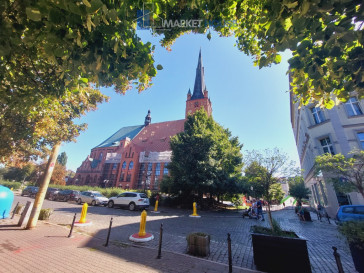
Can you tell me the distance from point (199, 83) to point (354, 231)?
52.7 meters

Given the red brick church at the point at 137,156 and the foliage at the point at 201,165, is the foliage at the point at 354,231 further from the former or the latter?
the red brick church at the point at 137,156

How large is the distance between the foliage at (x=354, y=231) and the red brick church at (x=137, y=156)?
121 ft

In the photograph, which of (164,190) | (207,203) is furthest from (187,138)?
(207,203)

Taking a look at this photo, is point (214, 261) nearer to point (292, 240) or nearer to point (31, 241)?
point (292, 240)

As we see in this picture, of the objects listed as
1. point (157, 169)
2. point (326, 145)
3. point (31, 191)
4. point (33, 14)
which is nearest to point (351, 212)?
point (326, 145)

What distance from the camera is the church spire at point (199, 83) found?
51.3m

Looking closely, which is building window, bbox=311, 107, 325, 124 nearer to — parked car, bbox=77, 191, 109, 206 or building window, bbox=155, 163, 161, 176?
parked car, bbox=77, 191, 109, 206

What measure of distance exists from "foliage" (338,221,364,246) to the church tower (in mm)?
44297

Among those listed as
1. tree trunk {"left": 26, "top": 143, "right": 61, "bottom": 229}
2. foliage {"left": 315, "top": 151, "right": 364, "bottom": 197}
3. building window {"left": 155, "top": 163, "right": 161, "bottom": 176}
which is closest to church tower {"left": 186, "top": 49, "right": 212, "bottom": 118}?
building window {"left": 155, "top": 163, "right": 161, "bottom": 176}

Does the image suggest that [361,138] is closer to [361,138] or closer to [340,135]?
[361,138]


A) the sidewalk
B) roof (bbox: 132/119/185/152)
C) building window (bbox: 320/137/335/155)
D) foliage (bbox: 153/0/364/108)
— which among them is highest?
roof (bbox: 132/119/185/152)

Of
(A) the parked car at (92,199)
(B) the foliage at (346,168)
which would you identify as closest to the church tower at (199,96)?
(A) the parked car at (92,199)

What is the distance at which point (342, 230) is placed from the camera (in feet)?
14.2

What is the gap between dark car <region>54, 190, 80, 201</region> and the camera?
22342mm
